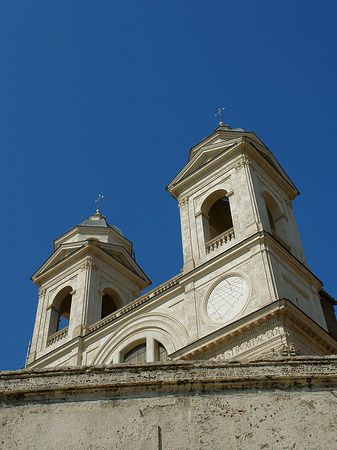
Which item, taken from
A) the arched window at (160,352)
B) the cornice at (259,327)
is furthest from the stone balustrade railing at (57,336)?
the cornice at (259,327)

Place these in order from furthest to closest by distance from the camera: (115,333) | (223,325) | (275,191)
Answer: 1. (275,191)
2. (115,333)
3. (223,325)

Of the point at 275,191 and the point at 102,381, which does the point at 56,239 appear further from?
the point at 102,381

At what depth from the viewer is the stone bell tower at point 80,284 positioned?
29828 mm

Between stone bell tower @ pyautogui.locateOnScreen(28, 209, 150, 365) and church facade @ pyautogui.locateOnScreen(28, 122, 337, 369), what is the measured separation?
72 millimetres

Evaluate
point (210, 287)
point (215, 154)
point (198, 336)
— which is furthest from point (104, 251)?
point (198, 336)

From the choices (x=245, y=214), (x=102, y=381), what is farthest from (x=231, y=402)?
(x=245, y=214)

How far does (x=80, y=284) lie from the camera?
31562mm

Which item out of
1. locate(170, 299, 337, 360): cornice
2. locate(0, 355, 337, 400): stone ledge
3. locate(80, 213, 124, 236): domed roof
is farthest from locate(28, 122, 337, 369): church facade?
locate(0, 355, 337, 400): stone ledge

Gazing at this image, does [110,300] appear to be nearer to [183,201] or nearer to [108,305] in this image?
[108,305]

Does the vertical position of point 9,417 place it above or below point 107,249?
below

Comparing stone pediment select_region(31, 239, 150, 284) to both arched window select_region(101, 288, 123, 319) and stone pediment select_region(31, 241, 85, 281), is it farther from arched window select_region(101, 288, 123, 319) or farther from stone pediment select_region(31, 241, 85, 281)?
arched window select_region(101, 288, 123, 319)

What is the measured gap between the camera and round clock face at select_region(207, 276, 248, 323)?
21953mm

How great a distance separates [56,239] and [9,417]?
104 ft

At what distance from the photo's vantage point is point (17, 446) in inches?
221
